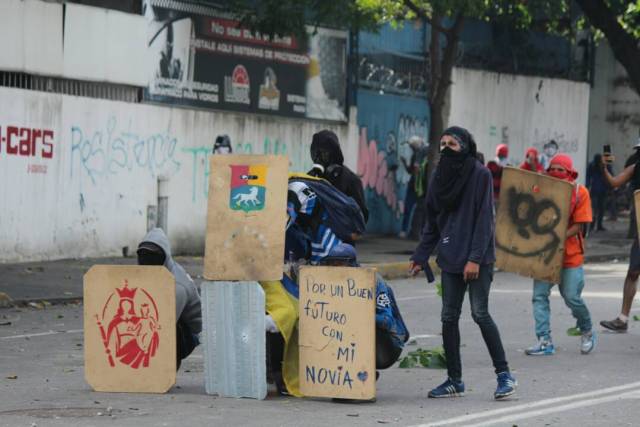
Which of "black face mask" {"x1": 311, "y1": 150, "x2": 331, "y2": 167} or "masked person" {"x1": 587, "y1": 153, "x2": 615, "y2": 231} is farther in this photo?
"masked person" {"x1": 587, "y1": 153, "x2": 615, "y2": 231}

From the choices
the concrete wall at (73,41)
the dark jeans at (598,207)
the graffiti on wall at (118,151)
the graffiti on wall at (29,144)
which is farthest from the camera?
the dark jeans at (598,207)

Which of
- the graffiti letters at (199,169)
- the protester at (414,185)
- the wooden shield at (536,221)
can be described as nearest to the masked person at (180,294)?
the wooden shield at (536,221)

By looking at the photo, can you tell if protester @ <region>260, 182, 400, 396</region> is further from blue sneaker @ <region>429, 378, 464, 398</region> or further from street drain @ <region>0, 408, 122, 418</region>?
street drain @ <region>0, 408, 122, 418</region>

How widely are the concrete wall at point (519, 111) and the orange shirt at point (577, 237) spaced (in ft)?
56.9

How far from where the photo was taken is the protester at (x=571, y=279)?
12836 millimetres

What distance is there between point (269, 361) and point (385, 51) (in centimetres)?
1931

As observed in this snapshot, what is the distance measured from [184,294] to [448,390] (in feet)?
6.12

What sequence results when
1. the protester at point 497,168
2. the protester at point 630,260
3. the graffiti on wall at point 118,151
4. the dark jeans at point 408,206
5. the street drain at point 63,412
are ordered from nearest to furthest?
1. the street drain at point 63,412
2. the protester at point 630,260
3. the graffiti on wall at point 118,151
4. the protester at point 497,168
5. the dark jeans at point 408,206

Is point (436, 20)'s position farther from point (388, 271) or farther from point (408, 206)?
point (388, 271)

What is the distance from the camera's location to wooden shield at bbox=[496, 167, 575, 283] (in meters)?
12.8

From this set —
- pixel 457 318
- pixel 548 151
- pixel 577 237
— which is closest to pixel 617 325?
pixel 577 237

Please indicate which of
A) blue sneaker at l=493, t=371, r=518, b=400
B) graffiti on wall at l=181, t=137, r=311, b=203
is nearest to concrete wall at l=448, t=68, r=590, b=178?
graffiti on wall at l=181, t=137, r=311, b=203

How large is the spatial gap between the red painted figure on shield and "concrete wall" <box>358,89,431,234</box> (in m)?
18.1

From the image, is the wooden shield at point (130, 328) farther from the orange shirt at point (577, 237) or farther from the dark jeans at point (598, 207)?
the dark jeans at point (598, 207)
